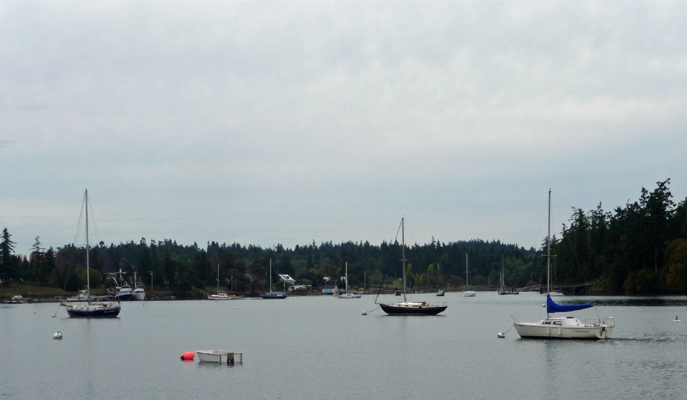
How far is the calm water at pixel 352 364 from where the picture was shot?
155 ft

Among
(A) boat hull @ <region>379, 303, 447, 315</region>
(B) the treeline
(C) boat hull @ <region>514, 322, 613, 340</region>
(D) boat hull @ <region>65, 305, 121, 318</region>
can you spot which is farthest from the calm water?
(B) the treeline

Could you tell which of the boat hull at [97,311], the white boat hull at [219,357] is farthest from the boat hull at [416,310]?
the white boat hull at [219,357]

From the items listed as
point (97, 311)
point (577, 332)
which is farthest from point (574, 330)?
point (97, 311)

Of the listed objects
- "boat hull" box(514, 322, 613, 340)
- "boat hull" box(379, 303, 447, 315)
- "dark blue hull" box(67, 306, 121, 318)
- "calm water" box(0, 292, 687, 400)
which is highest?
"boat hull" box(514, 322, 613, 340)

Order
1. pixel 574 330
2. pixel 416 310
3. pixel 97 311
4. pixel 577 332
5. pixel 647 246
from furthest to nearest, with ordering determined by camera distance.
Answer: pixel 647 246, pixel 97 311, pixel 416 310, pixel 577 332, pixel 574 330

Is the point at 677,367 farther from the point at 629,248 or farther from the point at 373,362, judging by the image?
the point at 629,248

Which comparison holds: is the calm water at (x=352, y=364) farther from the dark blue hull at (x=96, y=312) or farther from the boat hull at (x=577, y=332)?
the dark blue hull at (x=96, y=312)

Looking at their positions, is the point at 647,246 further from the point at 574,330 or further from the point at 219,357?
the point at 219,357

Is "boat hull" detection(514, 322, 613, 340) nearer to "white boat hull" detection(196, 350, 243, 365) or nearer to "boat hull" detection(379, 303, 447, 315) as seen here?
"white boat hull" detection(196, 350, 243, 365)

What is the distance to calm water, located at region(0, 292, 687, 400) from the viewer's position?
47.1m

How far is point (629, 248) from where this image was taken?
171500mm

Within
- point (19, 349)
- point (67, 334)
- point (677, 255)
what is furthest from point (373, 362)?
point (677, 255)

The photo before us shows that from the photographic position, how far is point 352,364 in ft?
201

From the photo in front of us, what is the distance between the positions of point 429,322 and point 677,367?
6087 cm
